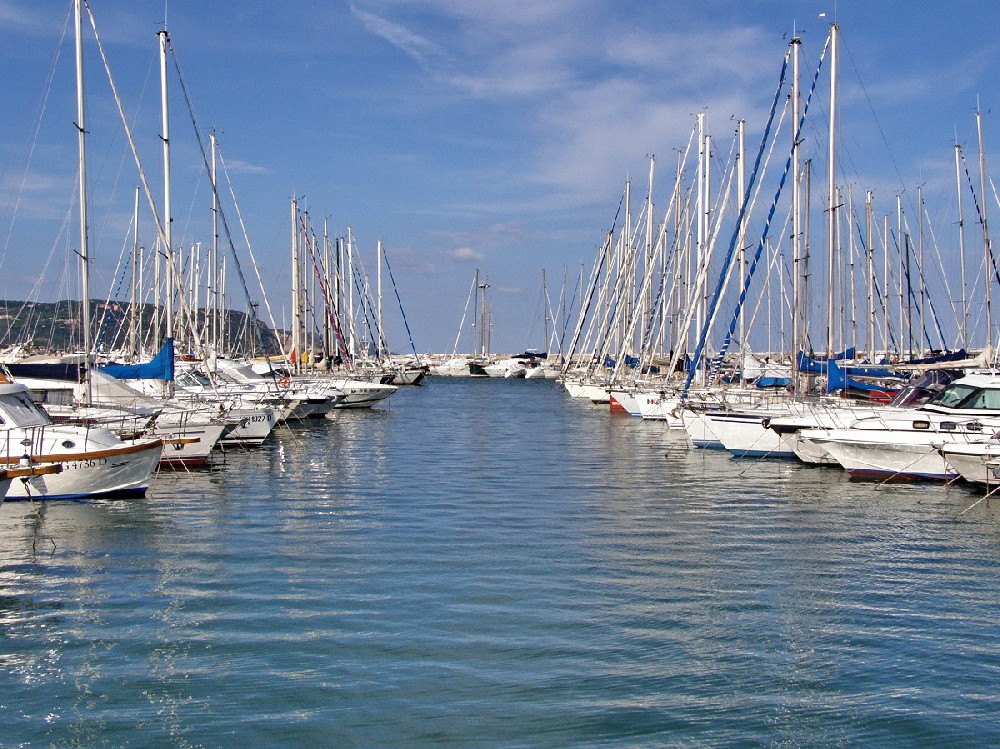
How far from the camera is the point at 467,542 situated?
17.0 meters

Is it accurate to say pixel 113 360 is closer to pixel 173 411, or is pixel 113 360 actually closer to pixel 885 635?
pixel 173 411

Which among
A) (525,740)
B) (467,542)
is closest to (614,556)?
(467,542)

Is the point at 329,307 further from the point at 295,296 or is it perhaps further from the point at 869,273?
the point at 869,273

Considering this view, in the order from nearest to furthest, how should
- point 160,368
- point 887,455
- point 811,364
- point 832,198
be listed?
point 887,455 < point 160,368 < point 832,198 < point 811,364

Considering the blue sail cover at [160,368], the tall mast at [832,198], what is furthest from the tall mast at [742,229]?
the blue sail cover at [160,368]

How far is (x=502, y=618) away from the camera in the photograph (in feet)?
40.1

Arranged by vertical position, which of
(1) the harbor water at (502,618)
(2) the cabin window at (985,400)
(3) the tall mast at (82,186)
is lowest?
(1) the harbor water at (502,618)

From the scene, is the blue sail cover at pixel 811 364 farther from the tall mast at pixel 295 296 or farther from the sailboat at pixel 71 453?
the tall mast at pixel 295 296

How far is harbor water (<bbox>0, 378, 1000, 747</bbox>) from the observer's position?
9266 millimetres

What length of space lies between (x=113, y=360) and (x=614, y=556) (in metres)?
40.3

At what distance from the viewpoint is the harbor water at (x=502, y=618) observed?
9266mm

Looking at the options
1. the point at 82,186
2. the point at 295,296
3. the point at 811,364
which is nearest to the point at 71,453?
the point at 82,186

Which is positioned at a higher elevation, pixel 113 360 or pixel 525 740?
pixel 113 360

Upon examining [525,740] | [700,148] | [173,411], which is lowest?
[525,740]
